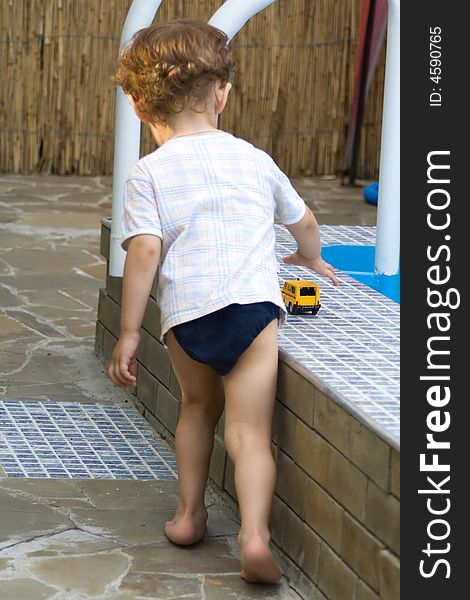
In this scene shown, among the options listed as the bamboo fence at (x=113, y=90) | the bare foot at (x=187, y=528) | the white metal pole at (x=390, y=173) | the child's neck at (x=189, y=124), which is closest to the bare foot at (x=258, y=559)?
the bare foot at (x=187, y=528)

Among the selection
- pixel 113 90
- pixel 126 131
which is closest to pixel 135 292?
pixel 126 131

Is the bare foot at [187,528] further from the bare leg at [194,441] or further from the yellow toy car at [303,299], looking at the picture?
the yellow toy car at [303,299]

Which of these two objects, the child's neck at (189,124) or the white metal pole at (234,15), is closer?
the child's neck at (189,124)

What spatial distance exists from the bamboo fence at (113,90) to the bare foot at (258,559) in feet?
18.3

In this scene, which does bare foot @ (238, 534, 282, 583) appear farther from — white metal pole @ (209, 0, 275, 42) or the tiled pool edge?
white metal pole @ (209, 0, 275, 42)

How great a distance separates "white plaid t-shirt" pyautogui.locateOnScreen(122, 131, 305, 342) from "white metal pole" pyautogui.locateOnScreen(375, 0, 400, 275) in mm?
936

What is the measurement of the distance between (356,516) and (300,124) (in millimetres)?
6052

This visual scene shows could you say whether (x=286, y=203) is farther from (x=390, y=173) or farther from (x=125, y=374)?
(x=390, y=173)

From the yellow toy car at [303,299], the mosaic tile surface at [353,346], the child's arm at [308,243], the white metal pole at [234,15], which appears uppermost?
the white metal pole at [234,15]

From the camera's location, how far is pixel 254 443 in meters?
2.44

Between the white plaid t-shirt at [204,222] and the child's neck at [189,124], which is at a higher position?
the child's neck at [189,124]

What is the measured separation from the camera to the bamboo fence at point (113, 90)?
760 centimetres

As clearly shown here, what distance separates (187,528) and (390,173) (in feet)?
4.24

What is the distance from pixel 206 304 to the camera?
7.98ft
